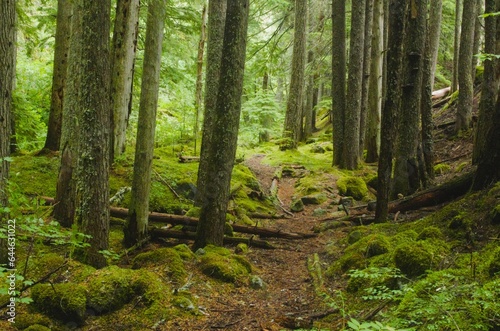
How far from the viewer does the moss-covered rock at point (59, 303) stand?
420cm

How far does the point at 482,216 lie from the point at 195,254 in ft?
13.9

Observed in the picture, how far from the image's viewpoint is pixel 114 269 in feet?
16.2

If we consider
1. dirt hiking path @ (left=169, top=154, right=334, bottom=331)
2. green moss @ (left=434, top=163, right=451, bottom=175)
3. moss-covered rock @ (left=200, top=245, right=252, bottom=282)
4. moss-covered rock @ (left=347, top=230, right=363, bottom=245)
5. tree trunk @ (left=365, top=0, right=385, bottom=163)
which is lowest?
dirt hiking path @ (left=169, top=154, right=334, bottom=331)

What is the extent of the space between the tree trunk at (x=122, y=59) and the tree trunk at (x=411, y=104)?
6.09 metres

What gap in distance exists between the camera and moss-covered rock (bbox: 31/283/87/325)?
4.20m

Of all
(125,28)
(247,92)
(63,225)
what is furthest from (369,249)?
(247,92)

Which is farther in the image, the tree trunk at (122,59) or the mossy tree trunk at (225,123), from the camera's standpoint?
the tree trunk at (122,59)

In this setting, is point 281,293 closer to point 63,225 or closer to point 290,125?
point 63,225

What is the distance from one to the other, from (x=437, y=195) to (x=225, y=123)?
14.8 feet

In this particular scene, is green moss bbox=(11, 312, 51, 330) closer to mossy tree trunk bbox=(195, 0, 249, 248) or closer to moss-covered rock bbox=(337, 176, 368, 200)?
mossy tree trunk bbox=(195, 0, 249, 248)

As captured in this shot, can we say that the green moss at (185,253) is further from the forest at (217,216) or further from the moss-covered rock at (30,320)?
the moss-covered rock at (30,320)

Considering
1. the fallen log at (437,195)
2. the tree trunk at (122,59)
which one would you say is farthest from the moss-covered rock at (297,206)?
the tree trunk at (122,59)

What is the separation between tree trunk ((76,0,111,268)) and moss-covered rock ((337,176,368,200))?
7992 mm

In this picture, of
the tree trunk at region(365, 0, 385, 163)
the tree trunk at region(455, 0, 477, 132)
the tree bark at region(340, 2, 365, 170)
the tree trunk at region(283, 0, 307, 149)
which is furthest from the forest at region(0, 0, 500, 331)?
the tree trunk at region(283, 0, 307, 149)
